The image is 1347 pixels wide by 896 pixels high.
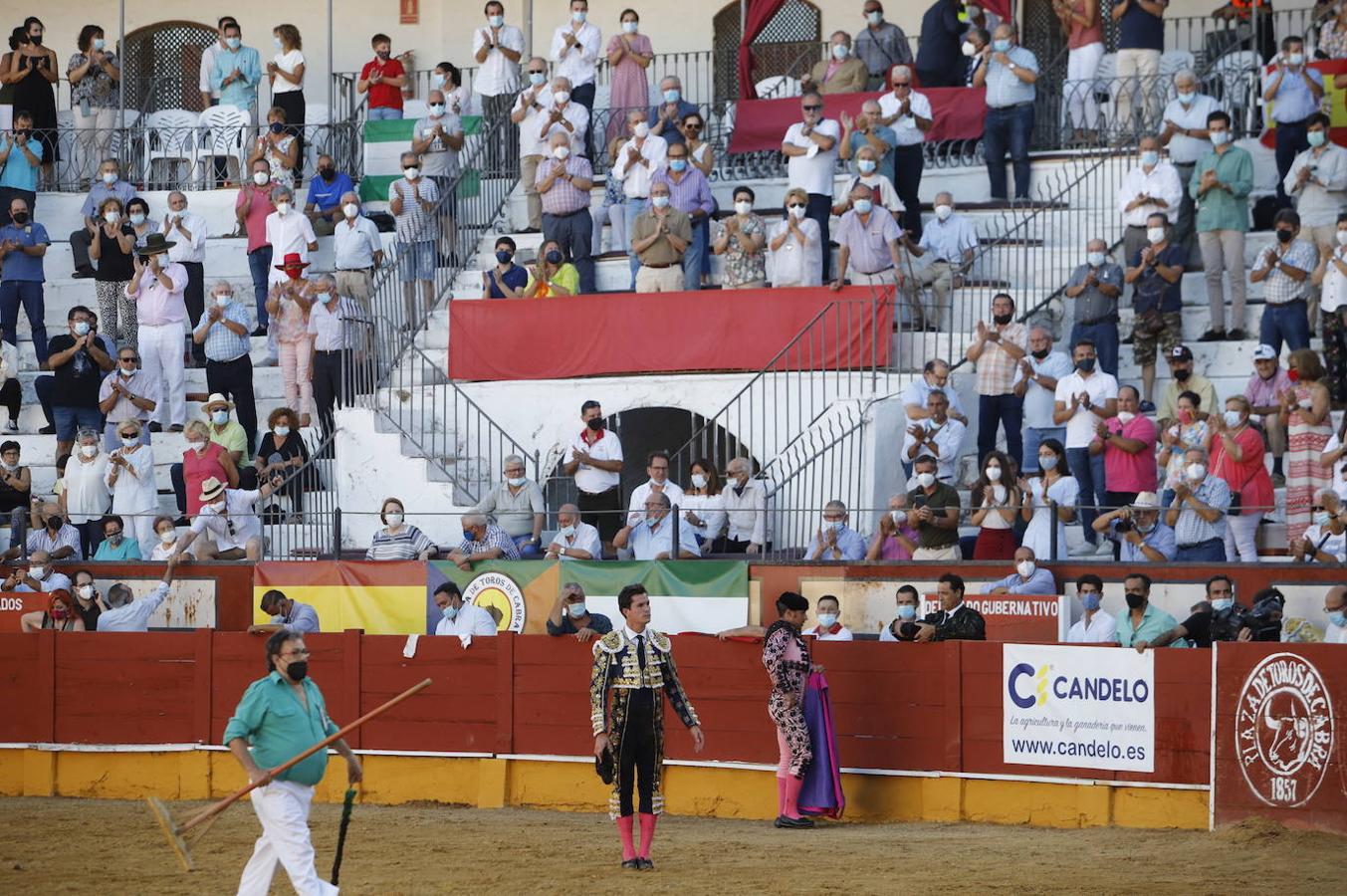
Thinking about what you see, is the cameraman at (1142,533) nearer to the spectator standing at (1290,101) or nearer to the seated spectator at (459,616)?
the seated spectator at (459,616)

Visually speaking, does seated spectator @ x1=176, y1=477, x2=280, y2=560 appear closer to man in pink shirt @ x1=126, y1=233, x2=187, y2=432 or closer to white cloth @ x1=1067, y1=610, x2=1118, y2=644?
man in pink shirt @ x1=126, y1=233, x2=187, y2=432

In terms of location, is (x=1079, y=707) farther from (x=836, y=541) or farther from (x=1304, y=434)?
(x=1304, y=434)

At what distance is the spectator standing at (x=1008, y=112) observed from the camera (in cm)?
2152

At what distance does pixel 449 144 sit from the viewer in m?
23.7

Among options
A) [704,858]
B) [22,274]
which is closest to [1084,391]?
[704,858]

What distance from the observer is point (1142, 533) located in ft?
52.5

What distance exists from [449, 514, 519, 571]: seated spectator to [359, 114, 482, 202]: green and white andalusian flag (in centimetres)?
747

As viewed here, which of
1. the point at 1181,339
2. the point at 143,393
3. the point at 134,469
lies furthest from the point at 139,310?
the point at 1181,339

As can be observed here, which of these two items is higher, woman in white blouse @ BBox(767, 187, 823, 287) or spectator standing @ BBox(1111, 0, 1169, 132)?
spectator standing @ BBox(1111, 0, 1169, 132)

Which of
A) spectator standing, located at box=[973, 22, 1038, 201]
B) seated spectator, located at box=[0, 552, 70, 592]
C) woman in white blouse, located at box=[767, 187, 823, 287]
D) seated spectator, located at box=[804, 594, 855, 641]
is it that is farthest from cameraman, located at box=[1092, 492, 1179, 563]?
seated spectator, located at box=[0, 552, 70, 592]

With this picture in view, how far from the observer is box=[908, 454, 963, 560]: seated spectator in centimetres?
1666

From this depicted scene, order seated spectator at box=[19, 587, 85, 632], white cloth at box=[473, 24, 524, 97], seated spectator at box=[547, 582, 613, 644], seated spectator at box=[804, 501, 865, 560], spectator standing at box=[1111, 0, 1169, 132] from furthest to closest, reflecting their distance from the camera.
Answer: white cloth at box=[473, 24, 524, 97]
spectator standing at box=[1111, 0, 1169, 132]
seated spectator at box=[19, 587, 85, 632]
seated spectator at box=[804, 501, 865, 560]
seated spectator at box=[547, 582, 613, 644]

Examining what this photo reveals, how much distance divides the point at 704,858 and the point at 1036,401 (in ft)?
20.1

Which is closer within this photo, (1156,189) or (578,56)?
(1156,189)
